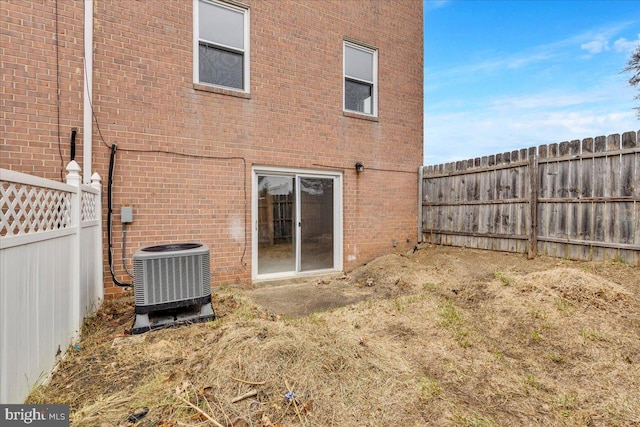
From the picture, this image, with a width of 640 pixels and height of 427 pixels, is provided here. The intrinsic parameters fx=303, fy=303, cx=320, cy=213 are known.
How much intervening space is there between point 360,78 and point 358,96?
0.40 meters

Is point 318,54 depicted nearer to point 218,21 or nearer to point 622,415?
point 218,21

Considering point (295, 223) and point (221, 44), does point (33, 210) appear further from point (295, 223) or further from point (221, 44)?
point (221, 44)

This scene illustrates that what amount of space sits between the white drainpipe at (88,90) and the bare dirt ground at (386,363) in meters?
2.11

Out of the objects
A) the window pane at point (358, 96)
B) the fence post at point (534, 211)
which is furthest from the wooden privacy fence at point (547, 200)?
the window pane at point (358, 96)

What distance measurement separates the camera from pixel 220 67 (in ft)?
17.7

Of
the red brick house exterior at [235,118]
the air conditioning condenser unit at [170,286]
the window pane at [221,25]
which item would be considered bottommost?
the air conditioning condenser unit at [170,286]

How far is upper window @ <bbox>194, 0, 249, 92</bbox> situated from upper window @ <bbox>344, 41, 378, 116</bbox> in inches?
89.7

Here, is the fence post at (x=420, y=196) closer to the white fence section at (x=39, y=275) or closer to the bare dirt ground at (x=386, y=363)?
the bare dirt ground at (x=386, y=363)

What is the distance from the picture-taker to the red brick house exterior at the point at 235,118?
4133 mm

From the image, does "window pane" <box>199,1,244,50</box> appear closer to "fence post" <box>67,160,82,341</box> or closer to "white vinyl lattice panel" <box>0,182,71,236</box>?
"fence post" <box>67,160,82,341</box>

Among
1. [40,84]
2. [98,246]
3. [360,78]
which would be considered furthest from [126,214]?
[360,78]

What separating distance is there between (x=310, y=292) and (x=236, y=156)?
109 inches

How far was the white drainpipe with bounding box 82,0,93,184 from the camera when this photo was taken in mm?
4273

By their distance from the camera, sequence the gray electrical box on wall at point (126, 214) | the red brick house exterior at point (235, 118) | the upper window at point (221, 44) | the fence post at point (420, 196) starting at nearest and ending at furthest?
the red brick house exterior at point (235, 118) → the gray electrical box on wall at point (126, 214) → the upper window at point (221, 44) → the fence post at point (420, 196)
